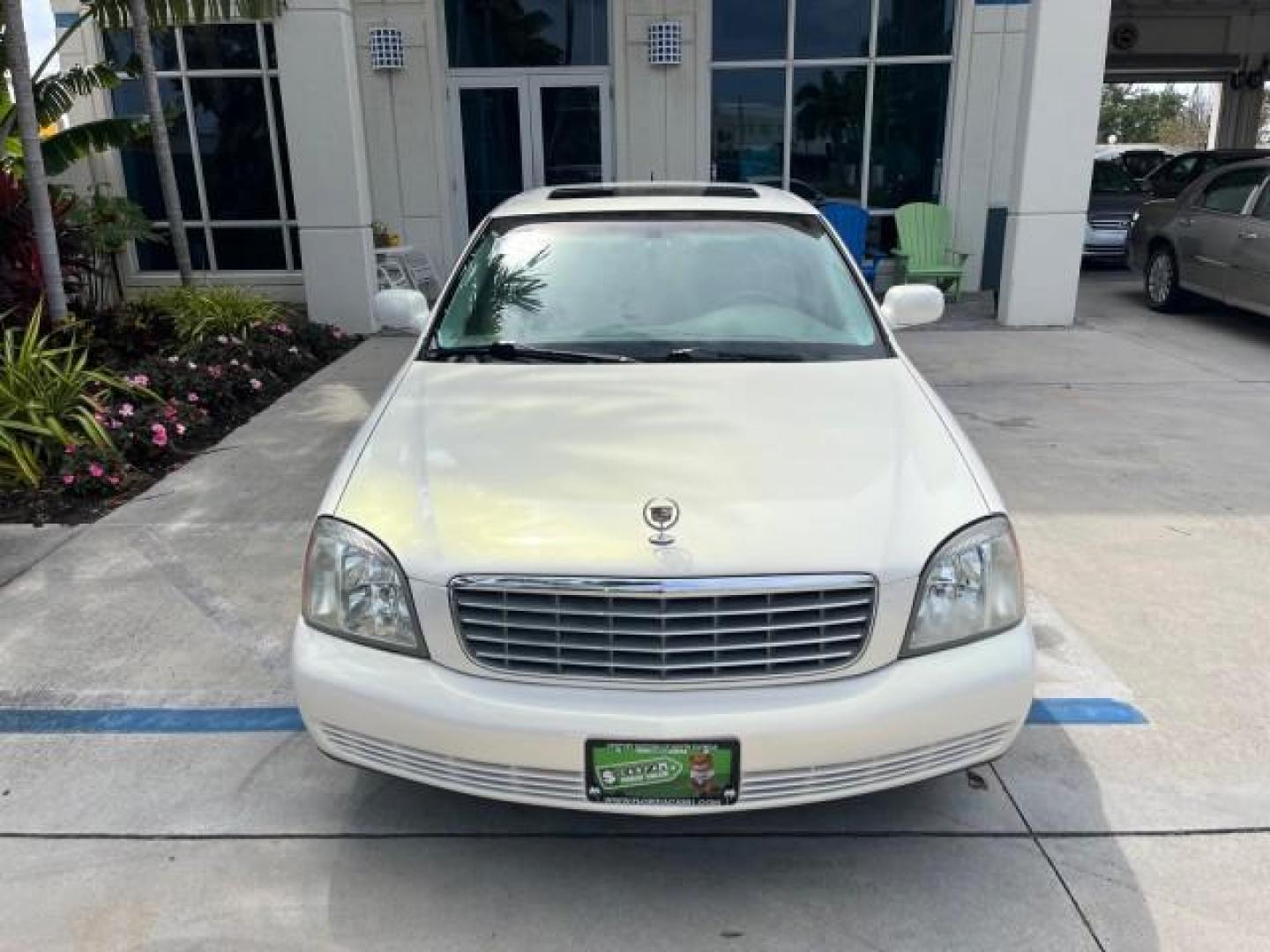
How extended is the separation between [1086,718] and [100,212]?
33.1 feet

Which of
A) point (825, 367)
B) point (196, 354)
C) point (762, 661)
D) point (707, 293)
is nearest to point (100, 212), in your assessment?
point (196, 354)

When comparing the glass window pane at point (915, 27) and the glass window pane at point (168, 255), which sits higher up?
the glass window pane at point (915, 27)

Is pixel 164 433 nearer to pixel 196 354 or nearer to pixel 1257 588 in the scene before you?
pixel 196 354

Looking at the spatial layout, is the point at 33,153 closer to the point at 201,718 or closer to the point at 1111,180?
the point at 201,718

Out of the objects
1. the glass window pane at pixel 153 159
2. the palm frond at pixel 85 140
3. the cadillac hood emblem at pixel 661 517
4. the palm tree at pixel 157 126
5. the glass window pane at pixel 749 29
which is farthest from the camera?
the glass window pane at pixel 749 29

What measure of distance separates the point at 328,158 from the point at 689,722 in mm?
8769

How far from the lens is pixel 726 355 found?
3545 mm

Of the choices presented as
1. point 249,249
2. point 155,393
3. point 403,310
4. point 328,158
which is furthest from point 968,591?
point 249,249

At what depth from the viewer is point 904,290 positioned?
426 centimetres

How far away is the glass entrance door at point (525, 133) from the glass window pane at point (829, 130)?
2.29 meters

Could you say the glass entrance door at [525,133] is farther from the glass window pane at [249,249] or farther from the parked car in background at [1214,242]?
the parked car in background at [1214,242]

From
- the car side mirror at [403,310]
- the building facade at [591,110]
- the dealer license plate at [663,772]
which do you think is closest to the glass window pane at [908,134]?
the building facade at [591,110]

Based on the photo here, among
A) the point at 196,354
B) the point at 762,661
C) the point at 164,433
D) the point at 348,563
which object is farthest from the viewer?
the point at 196,354

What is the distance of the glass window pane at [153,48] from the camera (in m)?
11.0
